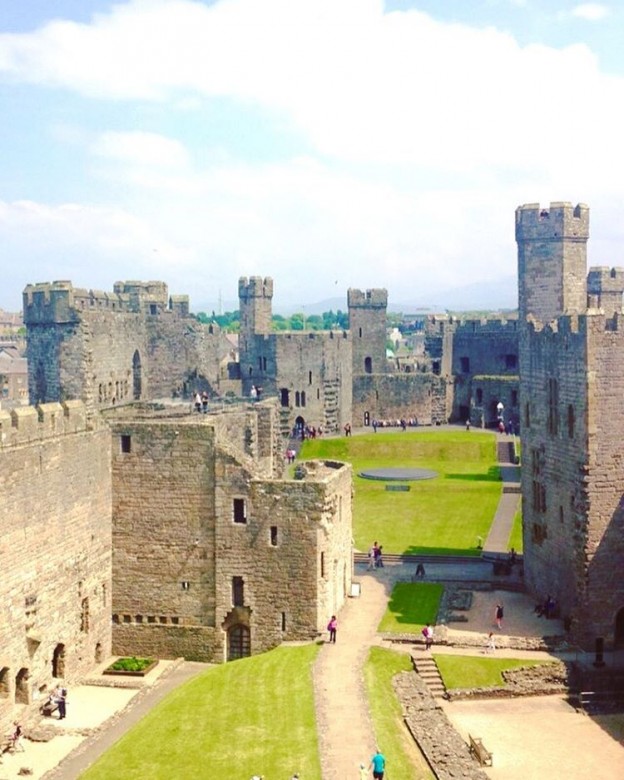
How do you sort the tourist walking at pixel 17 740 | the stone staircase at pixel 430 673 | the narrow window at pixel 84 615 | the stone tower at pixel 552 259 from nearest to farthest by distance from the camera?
the tourist walking at pixel 17 740
the stone staircase at pixel 430 673
the narrow window at pixel 84 615
the stone tower at pixel 552 259

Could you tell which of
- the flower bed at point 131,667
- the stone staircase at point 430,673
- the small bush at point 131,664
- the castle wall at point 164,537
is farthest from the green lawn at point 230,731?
the castle wall at point 164,537

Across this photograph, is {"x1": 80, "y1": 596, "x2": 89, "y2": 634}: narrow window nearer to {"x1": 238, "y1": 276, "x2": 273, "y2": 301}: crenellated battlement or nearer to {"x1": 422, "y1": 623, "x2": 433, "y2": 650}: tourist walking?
{"x1": 422, "y1": 623, "x2": 433, "y2": 650}: tourist walking

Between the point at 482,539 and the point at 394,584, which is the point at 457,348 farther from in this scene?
the point at 394,584

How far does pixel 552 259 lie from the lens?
193ft

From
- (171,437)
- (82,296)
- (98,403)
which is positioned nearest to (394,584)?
(171,437)

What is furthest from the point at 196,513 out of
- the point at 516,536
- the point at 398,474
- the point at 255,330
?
the point at 255,330

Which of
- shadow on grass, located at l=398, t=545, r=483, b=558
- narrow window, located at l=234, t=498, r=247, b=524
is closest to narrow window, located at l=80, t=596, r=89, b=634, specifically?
narrow window, located at l=234, t=498, r=247, b=524

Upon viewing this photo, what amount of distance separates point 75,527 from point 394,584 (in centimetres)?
1584

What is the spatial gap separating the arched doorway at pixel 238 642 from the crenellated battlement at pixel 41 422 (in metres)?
10.3

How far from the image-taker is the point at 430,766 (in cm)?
3231

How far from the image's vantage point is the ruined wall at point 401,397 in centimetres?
9125

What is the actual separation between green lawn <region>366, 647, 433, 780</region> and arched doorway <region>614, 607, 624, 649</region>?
9043 millimetres

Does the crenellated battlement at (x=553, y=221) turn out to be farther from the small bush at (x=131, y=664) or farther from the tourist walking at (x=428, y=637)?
the small bush at (x=131, y=664)

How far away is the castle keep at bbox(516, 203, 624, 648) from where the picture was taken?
141ft
